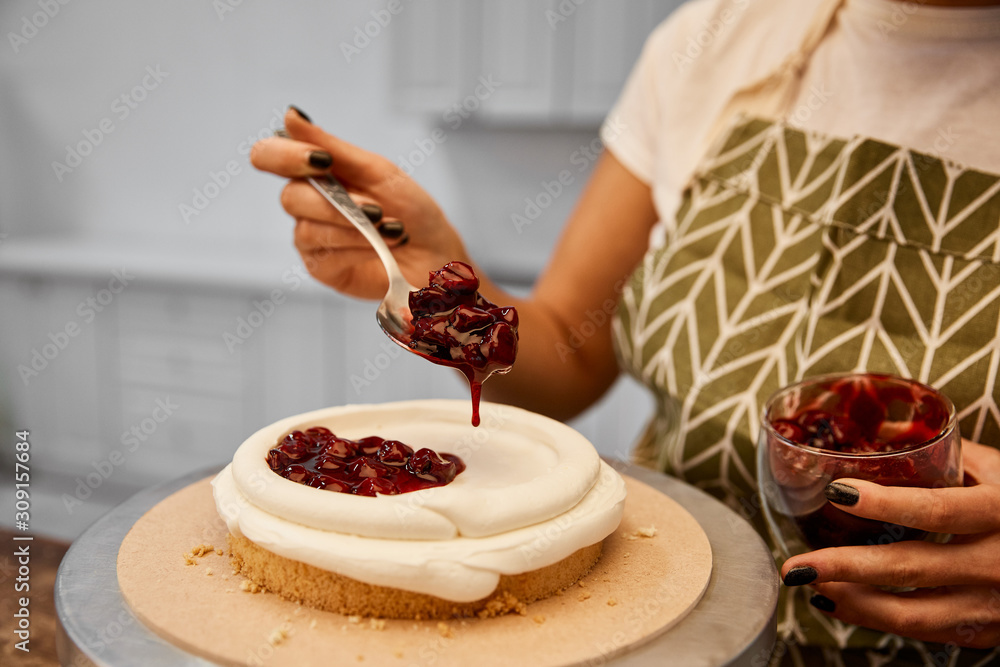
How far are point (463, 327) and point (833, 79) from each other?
34.5 inches

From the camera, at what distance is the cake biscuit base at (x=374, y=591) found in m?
0.79

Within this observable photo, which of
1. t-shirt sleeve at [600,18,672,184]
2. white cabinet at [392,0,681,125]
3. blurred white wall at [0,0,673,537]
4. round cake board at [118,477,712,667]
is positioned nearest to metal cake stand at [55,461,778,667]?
round cake board at [118,477,712,667]

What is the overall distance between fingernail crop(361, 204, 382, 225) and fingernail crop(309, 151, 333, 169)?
0.26 feet

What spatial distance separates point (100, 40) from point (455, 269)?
345cm

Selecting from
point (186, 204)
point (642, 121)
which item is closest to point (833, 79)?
point (642, 121)

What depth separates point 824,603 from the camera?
2.89 ft

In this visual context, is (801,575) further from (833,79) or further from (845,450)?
(833,79)

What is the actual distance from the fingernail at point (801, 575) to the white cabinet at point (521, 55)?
7.22ft

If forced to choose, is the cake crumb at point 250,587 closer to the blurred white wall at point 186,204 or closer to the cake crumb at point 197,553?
the cake crumb at point 197,553

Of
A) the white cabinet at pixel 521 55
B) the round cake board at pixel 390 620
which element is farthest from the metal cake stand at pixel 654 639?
the white cabinet at pixel 521 55

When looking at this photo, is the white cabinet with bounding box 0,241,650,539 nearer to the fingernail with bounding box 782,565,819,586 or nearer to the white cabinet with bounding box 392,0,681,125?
the white cabinet with bounding box 392,0,681,125

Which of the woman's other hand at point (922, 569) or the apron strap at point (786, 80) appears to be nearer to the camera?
the woman's other hand at point (922, 569)

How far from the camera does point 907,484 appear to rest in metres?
0.83

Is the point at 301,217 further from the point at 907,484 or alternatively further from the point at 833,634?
the point at 833,634
